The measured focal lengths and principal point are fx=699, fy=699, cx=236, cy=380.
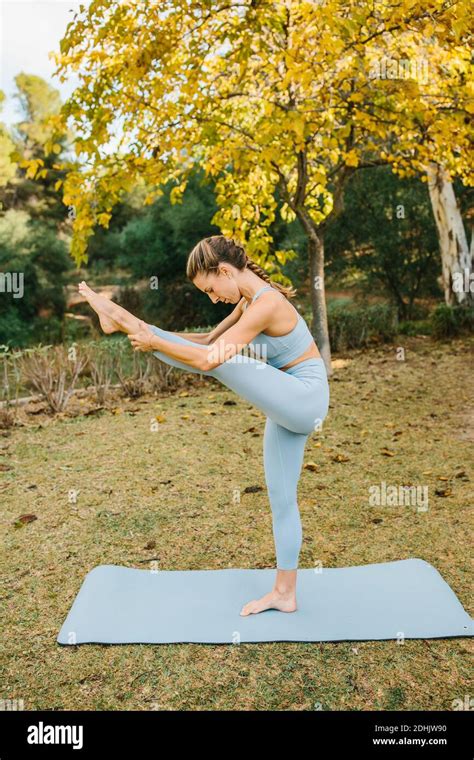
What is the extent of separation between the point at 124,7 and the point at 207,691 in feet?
17.8

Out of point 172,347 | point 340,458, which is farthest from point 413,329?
point 172,347

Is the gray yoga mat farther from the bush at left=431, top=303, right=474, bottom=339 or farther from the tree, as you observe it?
the bush at left=431, top=303, right=474, bottom=339

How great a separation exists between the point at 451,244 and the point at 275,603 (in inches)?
373

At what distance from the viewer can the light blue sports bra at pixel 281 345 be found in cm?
288

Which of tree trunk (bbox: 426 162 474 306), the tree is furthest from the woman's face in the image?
tree trunk (bbox: 426 162 474 306)

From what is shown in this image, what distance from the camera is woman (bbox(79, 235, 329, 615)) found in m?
2.66

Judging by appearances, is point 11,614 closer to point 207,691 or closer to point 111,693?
point 111,693

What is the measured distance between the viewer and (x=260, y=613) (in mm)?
3094

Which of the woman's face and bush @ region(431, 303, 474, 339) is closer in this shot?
the woman's face

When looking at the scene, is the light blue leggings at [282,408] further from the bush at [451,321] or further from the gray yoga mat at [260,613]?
the bush at [451,321]

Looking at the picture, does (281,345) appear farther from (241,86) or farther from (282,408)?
(241,86)

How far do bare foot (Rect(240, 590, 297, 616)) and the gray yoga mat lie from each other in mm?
23

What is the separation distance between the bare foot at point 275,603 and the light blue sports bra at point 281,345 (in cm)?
102

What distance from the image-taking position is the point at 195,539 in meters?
3.93
